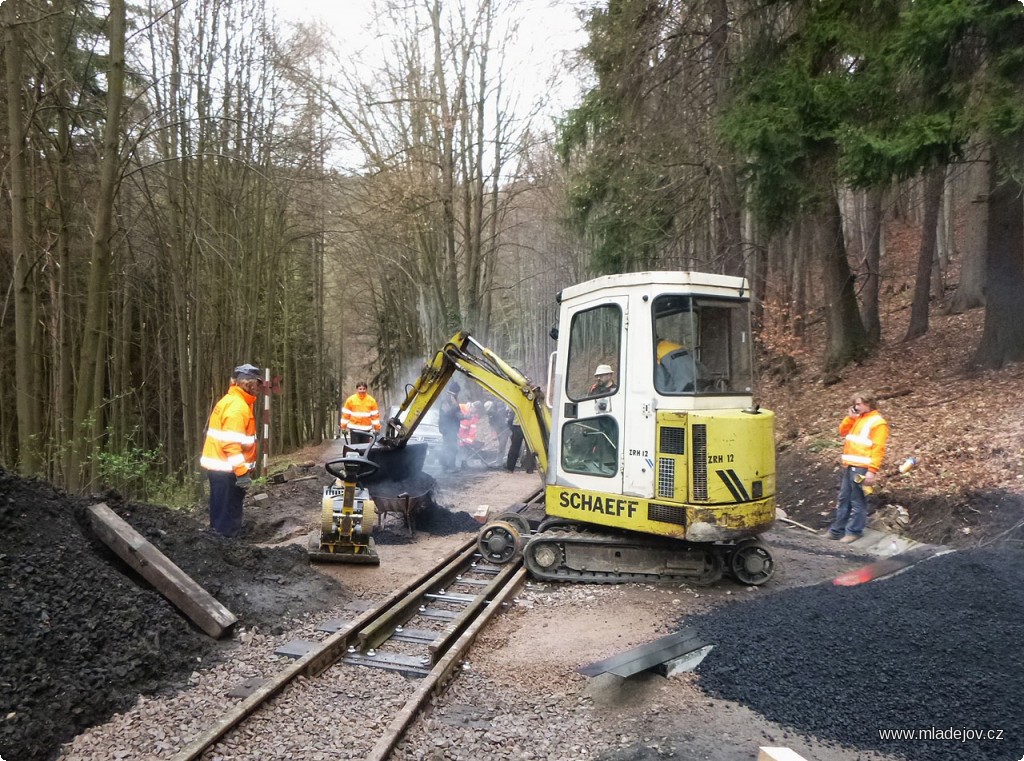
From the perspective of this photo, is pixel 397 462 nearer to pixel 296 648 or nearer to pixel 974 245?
pixel 296 648

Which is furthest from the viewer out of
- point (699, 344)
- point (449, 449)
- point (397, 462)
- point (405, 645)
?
point (449, 449)

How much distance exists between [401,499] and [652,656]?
5300 mm

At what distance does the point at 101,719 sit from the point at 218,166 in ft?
47.7

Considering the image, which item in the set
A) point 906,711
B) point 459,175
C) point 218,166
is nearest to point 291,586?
point 906,711

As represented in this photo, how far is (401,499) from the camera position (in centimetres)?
953

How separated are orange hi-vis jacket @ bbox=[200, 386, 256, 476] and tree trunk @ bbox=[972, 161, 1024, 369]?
10.9 metres

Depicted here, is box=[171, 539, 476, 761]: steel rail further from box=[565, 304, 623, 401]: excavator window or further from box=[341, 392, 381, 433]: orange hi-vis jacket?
box=[341, 392, 381, 433]: orange hi-vis jacket

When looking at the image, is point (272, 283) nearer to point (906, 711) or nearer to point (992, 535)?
point (992, 535)

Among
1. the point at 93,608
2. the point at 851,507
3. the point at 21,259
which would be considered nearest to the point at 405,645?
the point at 93,608

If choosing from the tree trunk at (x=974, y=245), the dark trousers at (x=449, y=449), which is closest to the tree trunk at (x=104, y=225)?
the dark trousers at (x=449, y=449)

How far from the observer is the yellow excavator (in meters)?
6.73

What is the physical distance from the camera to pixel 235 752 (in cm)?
376

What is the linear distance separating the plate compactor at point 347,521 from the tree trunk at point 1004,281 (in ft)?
32.0

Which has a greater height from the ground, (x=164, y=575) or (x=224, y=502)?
(x=224, y=502)
